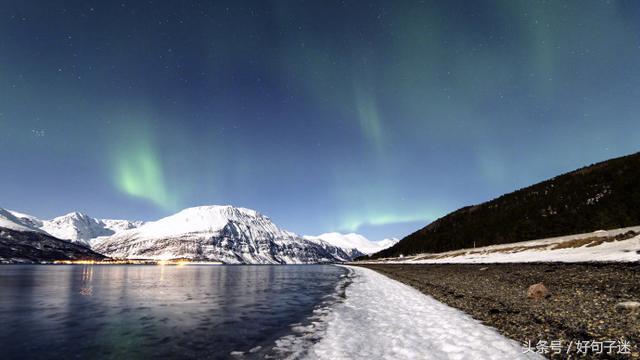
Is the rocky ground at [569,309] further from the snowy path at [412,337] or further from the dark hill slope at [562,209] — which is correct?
the dark hill slope at [562,209]

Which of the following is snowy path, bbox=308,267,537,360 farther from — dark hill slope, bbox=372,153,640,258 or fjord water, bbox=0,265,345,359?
dark hill slope, bbox=372,153,640,258

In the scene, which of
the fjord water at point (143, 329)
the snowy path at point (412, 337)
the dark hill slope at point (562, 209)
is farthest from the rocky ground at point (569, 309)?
the dark hill slope at point (562, 209)

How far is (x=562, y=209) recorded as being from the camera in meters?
91.4

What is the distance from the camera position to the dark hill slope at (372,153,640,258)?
7419cm

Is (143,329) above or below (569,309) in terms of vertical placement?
below

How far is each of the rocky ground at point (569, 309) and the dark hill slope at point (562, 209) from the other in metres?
52.6

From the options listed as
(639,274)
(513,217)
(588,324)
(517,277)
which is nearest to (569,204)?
(513,217)

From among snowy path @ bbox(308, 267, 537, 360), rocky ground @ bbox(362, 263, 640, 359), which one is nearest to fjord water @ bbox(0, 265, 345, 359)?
snowy path @ bbox(308, 267, 537, 360)

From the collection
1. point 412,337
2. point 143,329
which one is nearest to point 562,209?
point 412,337

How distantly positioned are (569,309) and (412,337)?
26.3 feet

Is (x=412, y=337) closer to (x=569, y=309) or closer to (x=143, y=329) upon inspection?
(x=569, y=309)

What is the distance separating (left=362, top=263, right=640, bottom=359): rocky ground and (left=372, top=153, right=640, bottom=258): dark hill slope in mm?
52615

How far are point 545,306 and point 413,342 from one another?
8.99m

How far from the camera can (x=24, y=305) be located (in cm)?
2961
